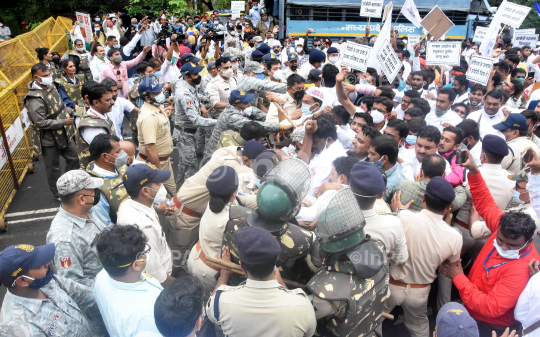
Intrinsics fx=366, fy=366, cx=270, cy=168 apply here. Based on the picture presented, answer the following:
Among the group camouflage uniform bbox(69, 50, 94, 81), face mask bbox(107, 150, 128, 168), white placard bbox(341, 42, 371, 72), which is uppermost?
white placard bbox(341, 42, 371, 72)

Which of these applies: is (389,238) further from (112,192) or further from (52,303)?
(112,192)

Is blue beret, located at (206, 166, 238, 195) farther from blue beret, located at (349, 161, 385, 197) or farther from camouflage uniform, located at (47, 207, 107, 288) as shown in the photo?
camouflage uniform, located at (47, 207, 107, 288)

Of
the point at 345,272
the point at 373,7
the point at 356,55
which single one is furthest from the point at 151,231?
the point at 373,7

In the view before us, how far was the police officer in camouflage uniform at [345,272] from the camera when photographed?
2.19 m

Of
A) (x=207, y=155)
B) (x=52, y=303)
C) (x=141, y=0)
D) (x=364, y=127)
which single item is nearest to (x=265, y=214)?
(x=52, y=303)

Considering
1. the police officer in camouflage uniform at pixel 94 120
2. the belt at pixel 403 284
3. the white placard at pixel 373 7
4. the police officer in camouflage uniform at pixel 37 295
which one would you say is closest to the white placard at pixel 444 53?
the white placard at pixel 373 7

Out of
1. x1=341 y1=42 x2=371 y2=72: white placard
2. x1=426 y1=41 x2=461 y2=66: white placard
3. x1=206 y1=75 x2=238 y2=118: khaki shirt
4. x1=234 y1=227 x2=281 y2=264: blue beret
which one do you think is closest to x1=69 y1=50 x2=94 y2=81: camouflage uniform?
x1=206 y1=75 x2=238 y2=118: khaki shirt

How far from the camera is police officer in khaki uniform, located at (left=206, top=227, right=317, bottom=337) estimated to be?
1985 millimetres

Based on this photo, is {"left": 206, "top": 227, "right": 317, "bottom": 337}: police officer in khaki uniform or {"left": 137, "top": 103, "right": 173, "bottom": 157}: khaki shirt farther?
{"left": 137, "top": 103, "right": 173, "bottom": 157}: khaki shirt

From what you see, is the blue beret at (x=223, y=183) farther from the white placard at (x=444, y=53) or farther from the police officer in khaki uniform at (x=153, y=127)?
the white placard at (x=444, y=53)

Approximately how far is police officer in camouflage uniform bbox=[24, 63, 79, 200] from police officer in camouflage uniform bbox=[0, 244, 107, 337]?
3.90 meters

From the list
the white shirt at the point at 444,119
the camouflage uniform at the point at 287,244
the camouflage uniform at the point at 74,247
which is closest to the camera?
the camouflage uniform at the point at 287,244

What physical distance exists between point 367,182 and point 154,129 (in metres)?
3.34

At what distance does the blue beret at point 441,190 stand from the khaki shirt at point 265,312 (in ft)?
4.66
